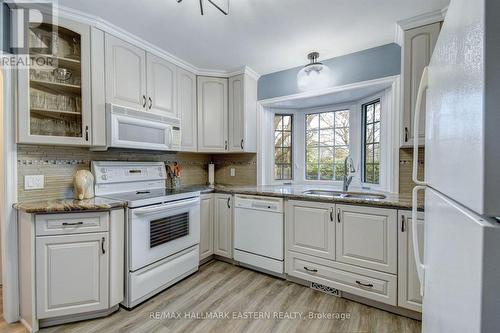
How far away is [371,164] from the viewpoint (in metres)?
2.66

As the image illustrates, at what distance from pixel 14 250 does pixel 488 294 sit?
2.52m

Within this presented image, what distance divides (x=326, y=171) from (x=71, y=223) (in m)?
2.68

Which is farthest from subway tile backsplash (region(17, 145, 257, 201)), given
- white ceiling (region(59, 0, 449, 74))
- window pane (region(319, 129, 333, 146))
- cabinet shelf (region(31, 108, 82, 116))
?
white ceiling (region(59, 0, 449, 74))

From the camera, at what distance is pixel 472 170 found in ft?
1.36

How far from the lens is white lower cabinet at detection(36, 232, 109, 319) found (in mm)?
1593

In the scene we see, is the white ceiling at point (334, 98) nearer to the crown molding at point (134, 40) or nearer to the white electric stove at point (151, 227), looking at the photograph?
the crown molding at point (134, 40)

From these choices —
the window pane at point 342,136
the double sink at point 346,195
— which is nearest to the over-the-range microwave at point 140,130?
the double sink at point 346,195

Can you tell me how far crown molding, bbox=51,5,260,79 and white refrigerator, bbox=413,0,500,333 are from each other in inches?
93.8

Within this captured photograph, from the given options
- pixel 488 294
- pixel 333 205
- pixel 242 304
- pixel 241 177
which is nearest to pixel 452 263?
pixel 488 294

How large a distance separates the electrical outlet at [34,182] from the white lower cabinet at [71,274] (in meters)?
0.48

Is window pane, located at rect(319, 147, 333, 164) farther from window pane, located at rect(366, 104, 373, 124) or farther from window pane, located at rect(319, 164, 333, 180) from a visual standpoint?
window pane, located at rect(366, 104, 373, 124)

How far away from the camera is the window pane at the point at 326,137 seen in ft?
9.92

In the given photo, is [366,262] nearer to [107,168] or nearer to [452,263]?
[452,263]

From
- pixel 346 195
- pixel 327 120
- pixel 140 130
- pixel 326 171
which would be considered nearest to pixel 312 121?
pixel 327 120
